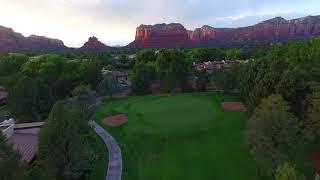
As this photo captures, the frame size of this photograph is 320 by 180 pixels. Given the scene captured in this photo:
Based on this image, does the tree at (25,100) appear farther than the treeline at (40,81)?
No

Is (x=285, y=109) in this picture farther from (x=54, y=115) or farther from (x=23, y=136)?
(x=23, y=136)

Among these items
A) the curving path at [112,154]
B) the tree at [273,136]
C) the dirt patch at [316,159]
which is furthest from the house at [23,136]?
the dirt patch at [316,159]

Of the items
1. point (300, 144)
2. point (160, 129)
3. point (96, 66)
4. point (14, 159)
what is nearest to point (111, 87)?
point (96, 66)

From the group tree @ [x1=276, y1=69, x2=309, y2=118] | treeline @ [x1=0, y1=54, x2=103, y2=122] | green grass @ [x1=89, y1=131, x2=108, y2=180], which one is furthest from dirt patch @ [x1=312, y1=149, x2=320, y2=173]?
treeline @ [x1=0, y1=54, x2=103, y2=122]

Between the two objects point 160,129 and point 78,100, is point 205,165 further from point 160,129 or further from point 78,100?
point 78,100

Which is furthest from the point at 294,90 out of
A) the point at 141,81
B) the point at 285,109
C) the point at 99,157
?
the point at 141,81

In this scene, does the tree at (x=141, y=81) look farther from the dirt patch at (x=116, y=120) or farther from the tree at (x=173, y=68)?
the dirt patch at (x=116, y=120)

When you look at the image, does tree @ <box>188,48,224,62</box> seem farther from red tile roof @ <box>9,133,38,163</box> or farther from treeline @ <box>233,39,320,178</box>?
red tile roof @ <box>9,133,38,163</box>
